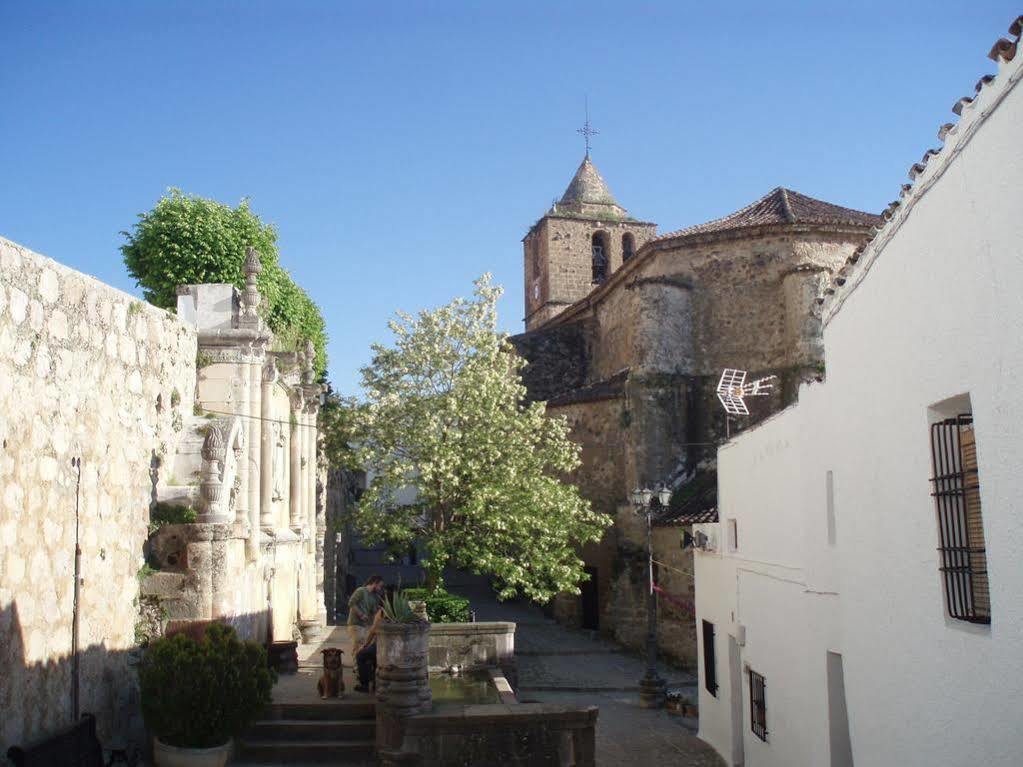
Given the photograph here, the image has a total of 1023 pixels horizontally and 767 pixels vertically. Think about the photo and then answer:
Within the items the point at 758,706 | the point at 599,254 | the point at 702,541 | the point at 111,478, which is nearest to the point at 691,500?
the point at 702,541

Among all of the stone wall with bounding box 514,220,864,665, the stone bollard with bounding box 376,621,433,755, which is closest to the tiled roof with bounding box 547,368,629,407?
the stone wall with bounding box 514,220,864,665

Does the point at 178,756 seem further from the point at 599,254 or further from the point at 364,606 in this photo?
the point at 599,254

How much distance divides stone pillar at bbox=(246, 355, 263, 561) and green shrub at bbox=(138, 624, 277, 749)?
3065 millimetres

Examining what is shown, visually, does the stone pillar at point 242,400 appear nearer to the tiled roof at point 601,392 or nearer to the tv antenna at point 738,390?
the tv antenna at point 738,390

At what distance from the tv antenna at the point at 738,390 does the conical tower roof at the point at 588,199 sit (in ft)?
67.1

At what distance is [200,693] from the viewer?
8.48 metres

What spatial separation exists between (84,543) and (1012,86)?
7329 mm

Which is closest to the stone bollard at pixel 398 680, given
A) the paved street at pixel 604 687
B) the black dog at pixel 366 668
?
the black dog at pixel 366 668

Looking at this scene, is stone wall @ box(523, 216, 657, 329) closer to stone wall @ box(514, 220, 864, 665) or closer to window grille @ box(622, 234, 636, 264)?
window grille @ box(622, 234, 636, 264)

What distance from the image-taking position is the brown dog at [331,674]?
1112cm

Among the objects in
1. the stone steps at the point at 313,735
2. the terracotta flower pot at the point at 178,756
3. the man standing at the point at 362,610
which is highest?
the man standing at the point at 362,610

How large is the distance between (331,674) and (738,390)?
→ 52.0 ft

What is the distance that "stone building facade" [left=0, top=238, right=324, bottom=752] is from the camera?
22.9ft

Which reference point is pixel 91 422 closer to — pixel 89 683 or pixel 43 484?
pixel 43 484
